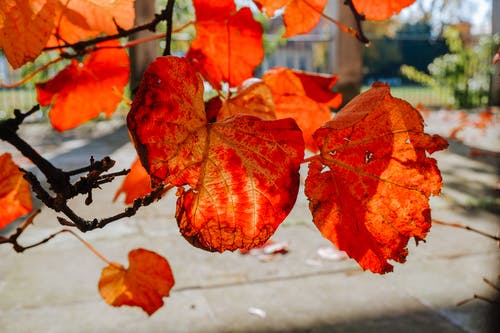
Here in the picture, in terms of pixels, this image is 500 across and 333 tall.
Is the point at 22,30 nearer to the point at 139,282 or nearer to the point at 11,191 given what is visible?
the point at 11,191

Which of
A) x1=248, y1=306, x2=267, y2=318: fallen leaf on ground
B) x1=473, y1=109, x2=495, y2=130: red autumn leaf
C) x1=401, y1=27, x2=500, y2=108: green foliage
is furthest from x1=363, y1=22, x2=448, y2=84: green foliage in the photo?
x1=248, y1=306, x2=267, y2=318: fallen leaf on ground

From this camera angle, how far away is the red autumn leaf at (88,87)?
2.04 feet

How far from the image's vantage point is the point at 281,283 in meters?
1.77

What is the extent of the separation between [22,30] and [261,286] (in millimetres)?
1496

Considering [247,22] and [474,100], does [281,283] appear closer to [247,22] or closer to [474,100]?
[247,22]

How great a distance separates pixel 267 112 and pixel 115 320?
1.23m

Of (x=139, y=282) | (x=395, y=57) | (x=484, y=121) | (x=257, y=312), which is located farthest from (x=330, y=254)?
(x=395, y=57)

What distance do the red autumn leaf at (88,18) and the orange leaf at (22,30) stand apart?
9 centimetres

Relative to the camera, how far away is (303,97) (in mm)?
538

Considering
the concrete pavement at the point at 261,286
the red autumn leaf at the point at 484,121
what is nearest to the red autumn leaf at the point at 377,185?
the concrete pavement at the point at 261,286

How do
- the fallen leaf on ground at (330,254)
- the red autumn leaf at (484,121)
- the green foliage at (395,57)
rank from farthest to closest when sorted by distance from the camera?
the green foliage at (395,57), the red autumn leaf at (484,121), the fallen leaf on ground at (330,254)

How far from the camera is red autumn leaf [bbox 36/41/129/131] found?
0.62 metres

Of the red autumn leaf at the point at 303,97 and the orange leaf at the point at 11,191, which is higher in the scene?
the red autumn leaf at the point at 303,97

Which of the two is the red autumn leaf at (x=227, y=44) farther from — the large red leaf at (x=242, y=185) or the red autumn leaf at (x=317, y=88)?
the large red leaf at (x=242, y=185)
